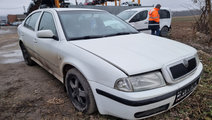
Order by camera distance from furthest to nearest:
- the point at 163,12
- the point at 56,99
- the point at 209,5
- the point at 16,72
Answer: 1. the point at 163,12
2. the point at 209,5
3. the point at 16,72
4. the point at 56,99

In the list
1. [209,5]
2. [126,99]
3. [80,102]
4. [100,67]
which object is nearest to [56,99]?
[80,102]

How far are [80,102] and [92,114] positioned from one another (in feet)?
0.77

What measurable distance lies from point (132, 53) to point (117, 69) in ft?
1.17

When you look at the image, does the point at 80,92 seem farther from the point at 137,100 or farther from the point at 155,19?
the point at 155,19

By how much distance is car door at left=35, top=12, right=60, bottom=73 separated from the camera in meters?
2.24

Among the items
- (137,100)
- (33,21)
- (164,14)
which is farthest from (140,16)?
(137,100)

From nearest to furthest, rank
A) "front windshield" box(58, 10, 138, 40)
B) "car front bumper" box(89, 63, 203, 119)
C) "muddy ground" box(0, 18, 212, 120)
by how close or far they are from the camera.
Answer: "car front bumper" box(89, 63, 203, 119) < "muddy ground" box(0, 18, 212, 120) < "front windshield" box(58, 10, 138, 40)

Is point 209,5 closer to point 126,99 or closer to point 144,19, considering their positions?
point 144,19

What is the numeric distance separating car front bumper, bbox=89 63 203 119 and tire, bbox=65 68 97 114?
12cm

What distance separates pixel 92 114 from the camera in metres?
1.90

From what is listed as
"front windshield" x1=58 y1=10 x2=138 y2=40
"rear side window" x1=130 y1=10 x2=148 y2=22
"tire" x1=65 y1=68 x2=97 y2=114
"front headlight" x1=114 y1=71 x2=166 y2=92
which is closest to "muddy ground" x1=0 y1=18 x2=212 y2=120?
"tire" x1=65 y1=68 x2=97 y2=114

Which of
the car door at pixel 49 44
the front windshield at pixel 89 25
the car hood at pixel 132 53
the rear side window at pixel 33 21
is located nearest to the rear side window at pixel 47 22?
the car door at pixel 49 44

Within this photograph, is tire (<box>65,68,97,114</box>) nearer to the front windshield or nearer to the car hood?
the car hood

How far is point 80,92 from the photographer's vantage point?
1.90 m
